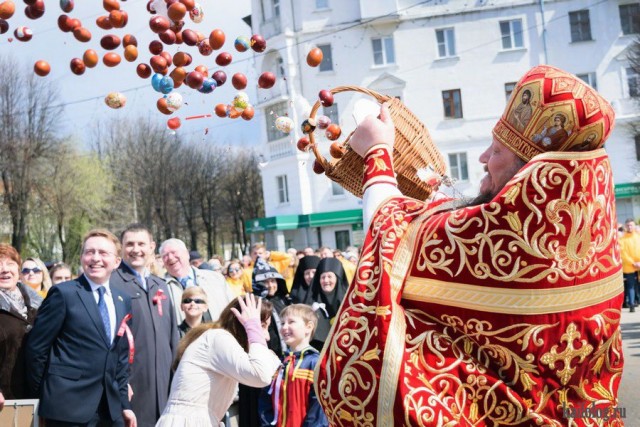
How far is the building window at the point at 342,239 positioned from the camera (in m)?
38.4

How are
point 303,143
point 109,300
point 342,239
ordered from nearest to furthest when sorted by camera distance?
point 303,143, point 109,300, point 342,239

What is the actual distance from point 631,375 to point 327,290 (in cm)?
395

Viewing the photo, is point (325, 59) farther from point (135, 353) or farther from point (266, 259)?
point (135, 353)

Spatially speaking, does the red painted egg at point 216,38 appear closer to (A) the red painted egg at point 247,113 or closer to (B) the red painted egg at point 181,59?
(B) the red painted egg at point 181,59

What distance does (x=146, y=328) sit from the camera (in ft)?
21.8

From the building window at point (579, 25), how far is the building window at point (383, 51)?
8.16 metres

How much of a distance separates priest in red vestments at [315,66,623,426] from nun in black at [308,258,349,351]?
7.26 meters

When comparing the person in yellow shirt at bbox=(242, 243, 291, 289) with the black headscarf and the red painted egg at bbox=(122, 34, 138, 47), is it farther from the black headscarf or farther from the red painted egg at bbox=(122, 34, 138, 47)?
the red painted egg at bbox=(122, 34, 138, 47)

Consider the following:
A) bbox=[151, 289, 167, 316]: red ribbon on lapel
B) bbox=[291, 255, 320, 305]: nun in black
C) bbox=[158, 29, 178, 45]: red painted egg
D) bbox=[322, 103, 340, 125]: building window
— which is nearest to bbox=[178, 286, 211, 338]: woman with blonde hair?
bbox=[151, 289, 167, 316]: red ribbon on lapel

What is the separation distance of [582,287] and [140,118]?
42972 millimetres

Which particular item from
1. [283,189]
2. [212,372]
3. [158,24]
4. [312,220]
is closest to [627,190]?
[312,220]

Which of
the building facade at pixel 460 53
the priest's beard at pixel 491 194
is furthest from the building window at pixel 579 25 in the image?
the priest's beard at pixel 491 194

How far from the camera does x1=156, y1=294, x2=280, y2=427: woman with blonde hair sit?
17.4 ft

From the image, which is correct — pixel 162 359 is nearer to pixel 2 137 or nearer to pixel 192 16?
pixel 192 16
